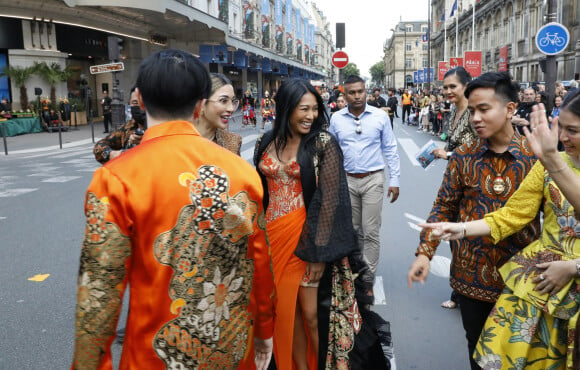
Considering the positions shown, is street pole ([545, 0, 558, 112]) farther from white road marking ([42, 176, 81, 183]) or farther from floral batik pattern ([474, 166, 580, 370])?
white road marking ([42, 176, 81, 183])

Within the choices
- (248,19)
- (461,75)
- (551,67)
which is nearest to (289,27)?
(248,19)

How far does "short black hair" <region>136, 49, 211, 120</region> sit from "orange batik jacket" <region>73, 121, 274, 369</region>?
0.06 m

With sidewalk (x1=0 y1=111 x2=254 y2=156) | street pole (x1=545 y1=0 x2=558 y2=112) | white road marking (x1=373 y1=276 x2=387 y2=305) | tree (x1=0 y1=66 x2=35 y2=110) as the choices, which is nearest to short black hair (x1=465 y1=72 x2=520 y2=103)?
white road marking (x1=373 y1=276 x2=387 y2=305)

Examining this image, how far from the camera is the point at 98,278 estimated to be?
1662mm

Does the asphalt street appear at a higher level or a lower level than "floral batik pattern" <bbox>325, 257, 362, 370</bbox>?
lower

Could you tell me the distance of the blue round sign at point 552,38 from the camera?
33.3ft

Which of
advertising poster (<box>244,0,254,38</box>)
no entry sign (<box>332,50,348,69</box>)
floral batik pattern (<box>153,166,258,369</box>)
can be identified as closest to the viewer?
floral batik pattern (<box>153,166,258,369</box>)

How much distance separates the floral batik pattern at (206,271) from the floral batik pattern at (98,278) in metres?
0.14

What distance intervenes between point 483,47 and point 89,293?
57.4m

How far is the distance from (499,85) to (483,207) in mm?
624

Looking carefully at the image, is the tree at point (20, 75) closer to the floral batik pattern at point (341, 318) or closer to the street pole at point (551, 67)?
the street pole at point (551, 67)

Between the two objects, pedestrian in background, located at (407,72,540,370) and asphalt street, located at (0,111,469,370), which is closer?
pedestrian in background, located at (407,72,540,370)

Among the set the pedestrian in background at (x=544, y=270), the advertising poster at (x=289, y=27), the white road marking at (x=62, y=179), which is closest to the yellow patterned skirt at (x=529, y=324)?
the pedestrian in background at (x=544, y=270)

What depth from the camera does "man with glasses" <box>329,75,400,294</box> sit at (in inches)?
204
